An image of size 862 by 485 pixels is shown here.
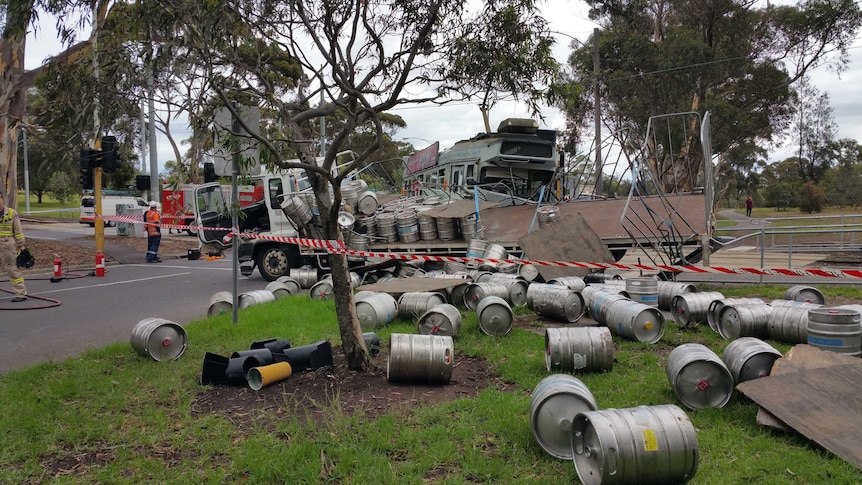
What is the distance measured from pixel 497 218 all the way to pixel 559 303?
6149mm

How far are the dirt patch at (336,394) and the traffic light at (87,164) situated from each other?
35.4 feet

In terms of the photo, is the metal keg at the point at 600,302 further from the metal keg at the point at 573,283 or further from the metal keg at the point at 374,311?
the metal keg at the point at 374,311

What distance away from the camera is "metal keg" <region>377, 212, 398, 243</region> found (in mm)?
14008

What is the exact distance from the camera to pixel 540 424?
13.4 feet

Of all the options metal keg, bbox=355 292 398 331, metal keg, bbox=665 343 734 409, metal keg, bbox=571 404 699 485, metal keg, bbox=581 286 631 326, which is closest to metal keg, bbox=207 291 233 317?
metal keg, bbox=355 292 398 331

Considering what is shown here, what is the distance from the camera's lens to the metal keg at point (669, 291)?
8977mm

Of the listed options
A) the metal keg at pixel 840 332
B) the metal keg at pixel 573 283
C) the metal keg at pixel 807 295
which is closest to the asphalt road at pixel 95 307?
the metal keg at pixel 573 283

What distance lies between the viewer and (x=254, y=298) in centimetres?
983

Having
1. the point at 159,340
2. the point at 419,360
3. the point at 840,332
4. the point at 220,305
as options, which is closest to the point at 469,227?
the point at 220,305

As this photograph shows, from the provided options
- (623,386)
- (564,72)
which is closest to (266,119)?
(564,72)

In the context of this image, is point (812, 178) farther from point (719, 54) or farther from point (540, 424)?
point (540, 424)

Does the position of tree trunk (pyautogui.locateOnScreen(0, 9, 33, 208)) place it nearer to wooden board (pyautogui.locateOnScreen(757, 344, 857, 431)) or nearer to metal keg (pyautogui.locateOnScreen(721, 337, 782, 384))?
metal keg (pyautogui.locateOnScreen(721, 337, 782, 384))

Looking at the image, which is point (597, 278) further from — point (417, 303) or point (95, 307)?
point (95, 307)

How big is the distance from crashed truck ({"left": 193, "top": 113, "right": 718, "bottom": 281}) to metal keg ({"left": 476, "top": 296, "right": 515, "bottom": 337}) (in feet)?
11.5
